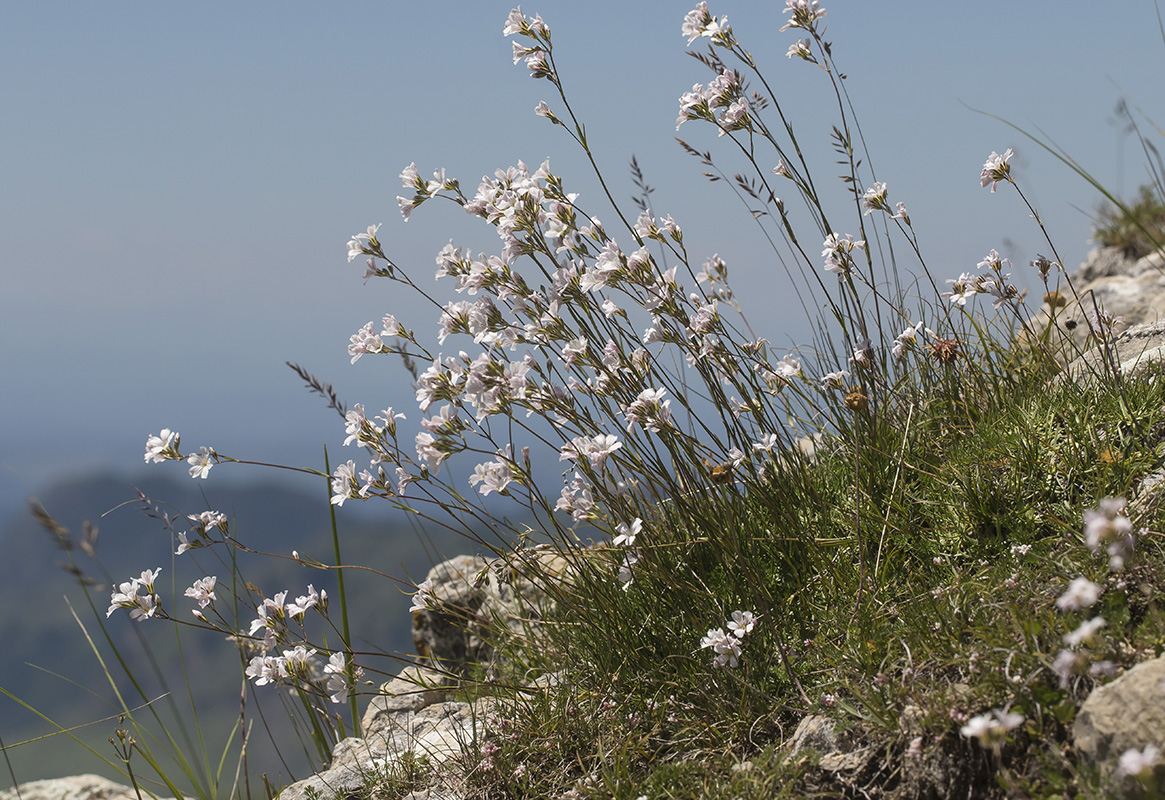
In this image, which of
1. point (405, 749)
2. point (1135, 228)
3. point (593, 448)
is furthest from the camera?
point (1135, 228)

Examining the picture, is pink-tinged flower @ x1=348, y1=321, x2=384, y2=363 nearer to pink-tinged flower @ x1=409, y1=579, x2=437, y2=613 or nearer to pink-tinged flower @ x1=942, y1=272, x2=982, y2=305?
pink-tinged flower @ x1=409, y1=579, x2=437, y2=613

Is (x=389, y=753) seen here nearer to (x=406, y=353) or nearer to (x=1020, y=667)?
(x=406, y=353)

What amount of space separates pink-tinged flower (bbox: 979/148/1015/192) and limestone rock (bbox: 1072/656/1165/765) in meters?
2.12

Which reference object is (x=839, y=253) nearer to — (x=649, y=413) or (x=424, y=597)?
(x=649, y=413)

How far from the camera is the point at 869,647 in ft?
8.04

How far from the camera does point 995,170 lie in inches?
125

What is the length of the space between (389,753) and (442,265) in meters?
2.12

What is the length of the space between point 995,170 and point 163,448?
3.57 meters

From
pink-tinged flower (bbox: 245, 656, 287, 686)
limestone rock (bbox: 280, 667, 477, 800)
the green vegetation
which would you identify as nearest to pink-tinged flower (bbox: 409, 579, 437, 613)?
limestone rock (bbox: 280, 667, 477, 800)

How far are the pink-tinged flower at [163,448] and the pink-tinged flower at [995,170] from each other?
350 cm

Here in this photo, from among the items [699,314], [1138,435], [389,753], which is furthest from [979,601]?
[389,753]

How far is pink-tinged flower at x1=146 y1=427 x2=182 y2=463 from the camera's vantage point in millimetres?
2959

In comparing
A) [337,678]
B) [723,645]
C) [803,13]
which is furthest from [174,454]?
[803,13]

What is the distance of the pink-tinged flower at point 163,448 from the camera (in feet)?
9.71
